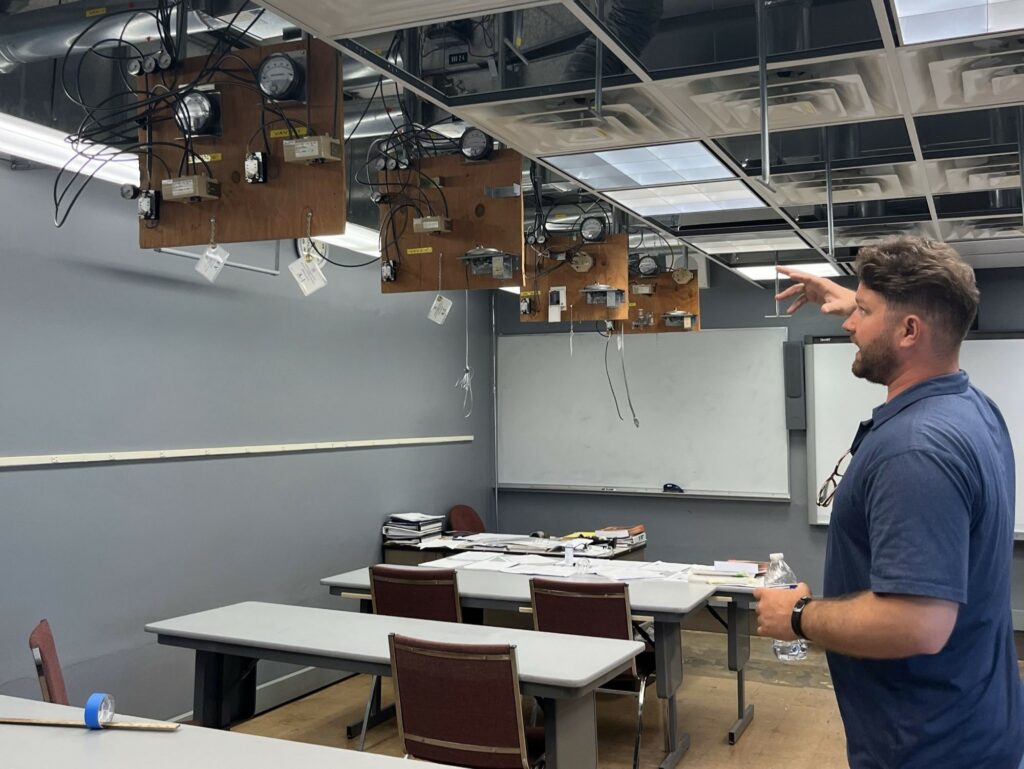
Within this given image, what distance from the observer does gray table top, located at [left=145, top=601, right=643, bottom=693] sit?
297 cm

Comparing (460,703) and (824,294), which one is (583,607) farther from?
(824,294)

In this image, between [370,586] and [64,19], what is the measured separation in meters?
2.88

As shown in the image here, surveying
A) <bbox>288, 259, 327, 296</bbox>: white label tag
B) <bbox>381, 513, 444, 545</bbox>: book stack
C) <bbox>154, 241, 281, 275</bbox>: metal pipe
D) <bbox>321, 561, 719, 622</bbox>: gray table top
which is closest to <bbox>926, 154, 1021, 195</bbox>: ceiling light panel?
<bbox>321, 561, 719, 622</bbox>: gray table top

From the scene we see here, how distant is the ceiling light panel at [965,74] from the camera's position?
2.48 metres

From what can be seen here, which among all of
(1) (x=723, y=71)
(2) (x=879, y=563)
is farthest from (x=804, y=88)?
(2) (x=879, y=563)

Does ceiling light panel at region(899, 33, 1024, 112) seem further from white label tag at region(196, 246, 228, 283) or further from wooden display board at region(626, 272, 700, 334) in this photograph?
wooden display board at region(626, 272, 700, 334)

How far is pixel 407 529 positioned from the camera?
20.9 ft

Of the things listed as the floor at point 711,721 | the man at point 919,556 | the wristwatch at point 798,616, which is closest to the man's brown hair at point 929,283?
the man at point 919,556

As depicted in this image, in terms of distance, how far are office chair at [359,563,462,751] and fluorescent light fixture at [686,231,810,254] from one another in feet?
7.45

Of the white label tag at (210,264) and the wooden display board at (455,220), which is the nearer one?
the white label tag at (210,264)

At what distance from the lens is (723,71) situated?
2.65 m

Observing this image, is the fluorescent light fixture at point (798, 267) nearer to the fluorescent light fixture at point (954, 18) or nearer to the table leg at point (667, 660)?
the table leg at point (667, 660)

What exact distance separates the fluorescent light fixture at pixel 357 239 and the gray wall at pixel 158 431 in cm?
32

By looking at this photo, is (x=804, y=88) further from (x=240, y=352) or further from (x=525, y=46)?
(x=240, y=352)
